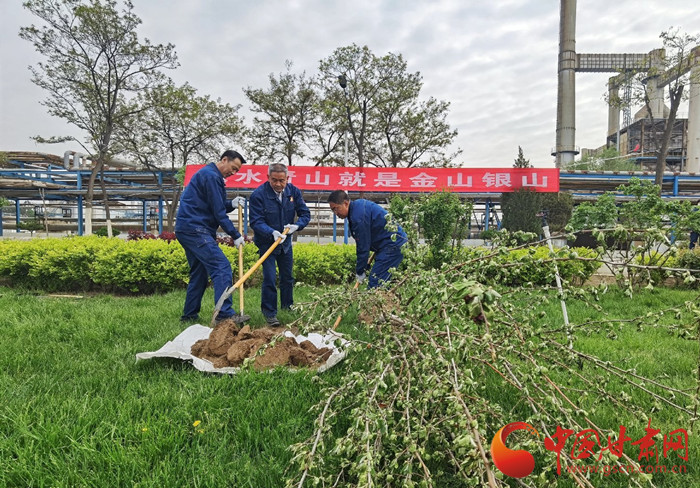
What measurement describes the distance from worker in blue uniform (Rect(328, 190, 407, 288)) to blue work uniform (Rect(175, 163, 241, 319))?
1162 mm

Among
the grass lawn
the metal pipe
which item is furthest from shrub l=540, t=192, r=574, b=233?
the metal pipe

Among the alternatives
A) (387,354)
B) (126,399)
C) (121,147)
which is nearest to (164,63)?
(121,147)

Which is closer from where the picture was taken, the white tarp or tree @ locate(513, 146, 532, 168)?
the white tarp

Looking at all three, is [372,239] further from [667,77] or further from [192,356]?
[667,77]

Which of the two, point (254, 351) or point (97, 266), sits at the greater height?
point (97, 266)

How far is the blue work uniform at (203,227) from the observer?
3.62 m

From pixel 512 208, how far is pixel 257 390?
40.4ft

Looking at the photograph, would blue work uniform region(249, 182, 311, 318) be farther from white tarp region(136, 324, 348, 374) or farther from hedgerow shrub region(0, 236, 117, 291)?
hedgerow shrub region(0, 236, 117, 291)

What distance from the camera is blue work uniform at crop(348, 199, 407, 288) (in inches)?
149

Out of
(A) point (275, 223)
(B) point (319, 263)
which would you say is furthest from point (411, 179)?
(A) point (275, 223)

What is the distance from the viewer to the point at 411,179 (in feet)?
42.0

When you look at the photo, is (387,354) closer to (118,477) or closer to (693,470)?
(118,477)

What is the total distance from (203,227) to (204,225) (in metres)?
0.03

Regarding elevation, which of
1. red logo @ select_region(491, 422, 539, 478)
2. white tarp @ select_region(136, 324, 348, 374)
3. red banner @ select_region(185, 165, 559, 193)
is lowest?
white tarp @ select_region(136, 324, 348, 374)
